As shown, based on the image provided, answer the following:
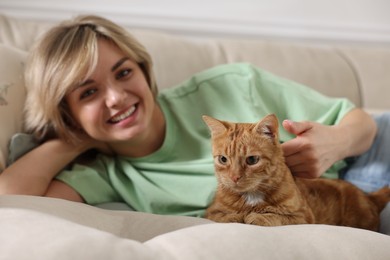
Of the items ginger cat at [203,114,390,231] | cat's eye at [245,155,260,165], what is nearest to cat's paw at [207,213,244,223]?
ginger cat at [203,114,390,231]

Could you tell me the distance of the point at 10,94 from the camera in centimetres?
124

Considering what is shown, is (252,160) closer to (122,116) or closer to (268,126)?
(268,126)

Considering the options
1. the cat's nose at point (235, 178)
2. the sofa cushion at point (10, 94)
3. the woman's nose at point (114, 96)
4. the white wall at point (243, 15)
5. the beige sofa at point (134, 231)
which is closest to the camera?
the beige sofa at point (134, 231)

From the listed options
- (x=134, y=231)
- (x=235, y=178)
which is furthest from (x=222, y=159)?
(x=134, y=231)

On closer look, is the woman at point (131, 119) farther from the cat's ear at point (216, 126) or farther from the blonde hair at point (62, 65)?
the cat's ear at point (216, 126)

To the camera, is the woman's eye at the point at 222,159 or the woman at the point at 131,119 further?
the woman at the point at 131,119

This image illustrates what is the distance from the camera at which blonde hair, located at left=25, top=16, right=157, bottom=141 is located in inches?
43.6

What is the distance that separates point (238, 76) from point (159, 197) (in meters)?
0.38

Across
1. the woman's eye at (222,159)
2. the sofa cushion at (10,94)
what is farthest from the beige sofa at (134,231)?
the woman's eye at (222,159)

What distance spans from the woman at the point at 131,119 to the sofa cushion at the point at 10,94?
3cm

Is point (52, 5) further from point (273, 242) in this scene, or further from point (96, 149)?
point (273, 242)

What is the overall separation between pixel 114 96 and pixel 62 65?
165 millimetres

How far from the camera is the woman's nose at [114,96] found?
1.05 meters

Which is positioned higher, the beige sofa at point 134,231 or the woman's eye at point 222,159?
the woman's eye at point 222,159
